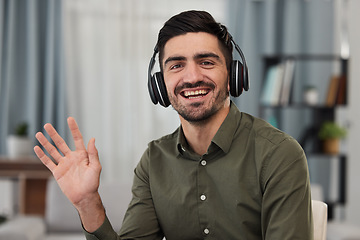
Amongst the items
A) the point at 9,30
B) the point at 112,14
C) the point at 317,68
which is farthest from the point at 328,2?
the point at 9,30

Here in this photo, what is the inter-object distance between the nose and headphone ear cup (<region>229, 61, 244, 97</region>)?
4.4 inches

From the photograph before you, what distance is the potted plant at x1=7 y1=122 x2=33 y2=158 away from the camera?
3770 millimetres

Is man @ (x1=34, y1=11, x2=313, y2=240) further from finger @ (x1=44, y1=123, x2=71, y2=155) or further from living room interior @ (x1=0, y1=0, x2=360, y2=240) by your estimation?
living room interior @ (x1=0, y1=0, x2=360, y2=240)

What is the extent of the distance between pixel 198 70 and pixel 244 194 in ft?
1.29

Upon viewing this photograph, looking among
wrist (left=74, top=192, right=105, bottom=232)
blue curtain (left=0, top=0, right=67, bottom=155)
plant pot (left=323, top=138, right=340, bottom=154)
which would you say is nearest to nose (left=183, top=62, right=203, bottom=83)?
wrist (left=74, top=192, right=105, bottom=232)

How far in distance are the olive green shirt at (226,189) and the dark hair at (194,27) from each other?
9.0 inches

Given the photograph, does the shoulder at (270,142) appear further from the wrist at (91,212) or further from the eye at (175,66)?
the wrist at (91,212)

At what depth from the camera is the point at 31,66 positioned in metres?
4.04

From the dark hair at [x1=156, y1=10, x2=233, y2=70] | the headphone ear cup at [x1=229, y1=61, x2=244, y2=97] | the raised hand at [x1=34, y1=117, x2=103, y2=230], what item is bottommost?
the raised hand at [x1=34, y1=117, x2=103, y2=230]

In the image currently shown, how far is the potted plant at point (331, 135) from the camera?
374 centimetres

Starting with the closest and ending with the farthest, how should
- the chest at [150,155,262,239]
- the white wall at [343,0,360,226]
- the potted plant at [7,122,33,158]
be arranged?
the chest at [150,155,262,239], the potted plant at [7,122,33,158], the white wall at [343,0,360,226]

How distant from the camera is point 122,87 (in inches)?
167

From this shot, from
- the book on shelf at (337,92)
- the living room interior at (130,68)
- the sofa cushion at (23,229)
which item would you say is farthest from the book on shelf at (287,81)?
the sofa cushion at (23,229)

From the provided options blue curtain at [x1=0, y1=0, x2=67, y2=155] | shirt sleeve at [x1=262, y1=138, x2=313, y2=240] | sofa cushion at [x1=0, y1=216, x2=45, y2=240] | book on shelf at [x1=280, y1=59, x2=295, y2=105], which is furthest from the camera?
blue curtain at [x1=0, y1=0, x2=67, y2=155]
